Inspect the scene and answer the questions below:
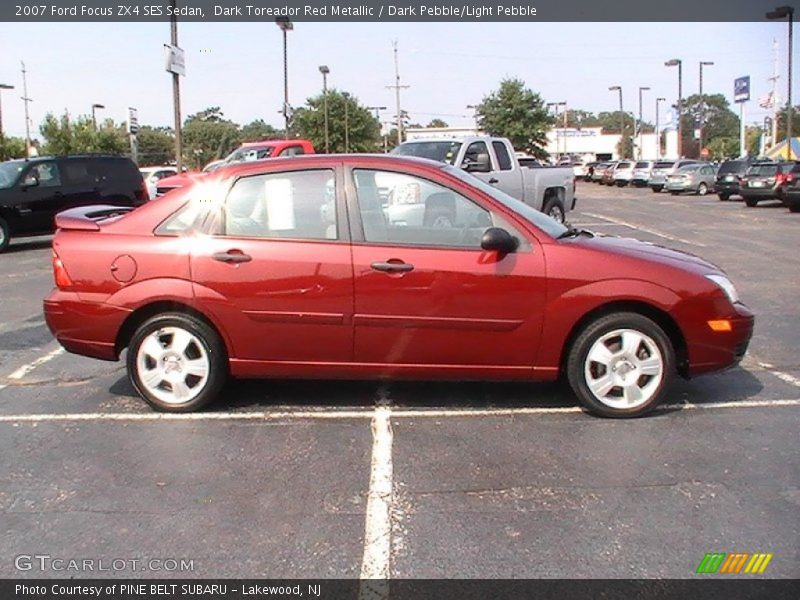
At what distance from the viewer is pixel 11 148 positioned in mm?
54500

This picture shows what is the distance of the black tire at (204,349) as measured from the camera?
489 cm

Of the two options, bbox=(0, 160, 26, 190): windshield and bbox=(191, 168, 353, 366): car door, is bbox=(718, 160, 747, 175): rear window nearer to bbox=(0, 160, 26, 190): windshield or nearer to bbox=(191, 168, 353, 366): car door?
bbox=(0, 160, 26, 190): windshield

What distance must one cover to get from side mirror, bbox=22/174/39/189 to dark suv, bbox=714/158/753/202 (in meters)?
24.5

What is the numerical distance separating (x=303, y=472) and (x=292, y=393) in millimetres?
1413

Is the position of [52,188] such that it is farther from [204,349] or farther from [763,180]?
[763,180]

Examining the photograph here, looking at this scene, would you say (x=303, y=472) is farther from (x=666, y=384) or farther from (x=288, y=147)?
(x=288, y=147)

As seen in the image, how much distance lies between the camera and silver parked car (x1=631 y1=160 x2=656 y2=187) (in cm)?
4522

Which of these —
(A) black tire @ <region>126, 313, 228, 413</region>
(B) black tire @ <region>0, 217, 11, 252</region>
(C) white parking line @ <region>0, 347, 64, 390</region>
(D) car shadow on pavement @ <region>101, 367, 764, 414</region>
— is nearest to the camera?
(A) black tire @ <region>126, 313, 228, 413</region>

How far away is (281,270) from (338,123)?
57.4 m

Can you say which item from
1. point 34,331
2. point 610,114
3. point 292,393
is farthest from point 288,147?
point 610,114

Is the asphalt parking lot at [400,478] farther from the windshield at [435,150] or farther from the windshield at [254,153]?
the windshield at [254,153]

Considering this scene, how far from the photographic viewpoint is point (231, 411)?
507cm

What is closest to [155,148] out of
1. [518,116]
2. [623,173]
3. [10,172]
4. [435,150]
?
[518,116]

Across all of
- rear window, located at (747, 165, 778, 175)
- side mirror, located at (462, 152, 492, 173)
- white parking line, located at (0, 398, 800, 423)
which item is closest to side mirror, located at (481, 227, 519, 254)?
white parking line, located at (0, 398, 800, 423)
